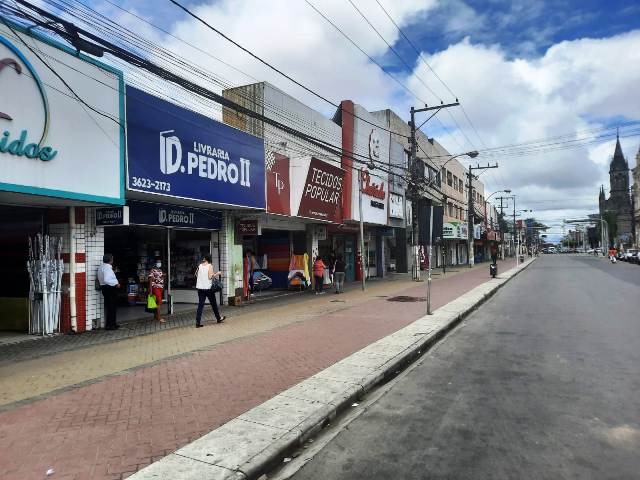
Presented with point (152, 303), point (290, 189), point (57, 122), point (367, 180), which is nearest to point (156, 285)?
point (152, 303)

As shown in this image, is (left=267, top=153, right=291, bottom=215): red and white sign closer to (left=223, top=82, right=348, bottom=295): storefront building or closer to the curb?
(left=223, top=82, right=348, bottom=295): storefront building

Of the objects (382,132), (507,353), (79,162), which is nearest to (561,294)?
(507,353)

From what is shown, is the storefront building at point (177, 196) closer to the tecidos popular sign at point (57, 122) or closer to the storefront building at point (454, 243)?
the tecidos popular sign at point (57, 122)

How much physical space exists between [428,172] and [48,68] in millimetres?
32501

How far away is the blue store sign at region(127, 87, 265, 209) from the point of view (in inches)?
391

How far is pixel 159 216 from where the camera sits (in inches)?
465

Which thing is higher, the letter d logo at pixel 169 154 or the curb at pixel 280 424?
the letter d logo at pixel 169 154

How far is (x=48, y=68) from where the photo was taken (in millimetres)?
7934

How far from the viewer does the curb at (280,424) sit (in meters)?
3.72

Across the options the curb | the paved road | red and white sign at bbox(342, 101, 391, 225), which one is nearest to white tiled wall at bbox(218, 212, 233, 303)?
the curb

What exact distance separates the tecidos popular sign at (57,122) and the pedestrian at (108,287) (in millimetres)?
1549

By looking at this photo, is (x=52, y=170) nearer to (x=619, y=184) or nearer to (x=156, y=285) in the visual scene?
(x=156, y=285)

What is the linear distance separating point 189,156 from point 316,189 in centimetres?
670

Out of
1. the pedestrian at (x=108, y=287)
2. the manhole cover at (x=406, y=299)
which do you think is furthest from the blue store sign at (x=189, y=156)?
the manhole cover at (x=406, y=299)
